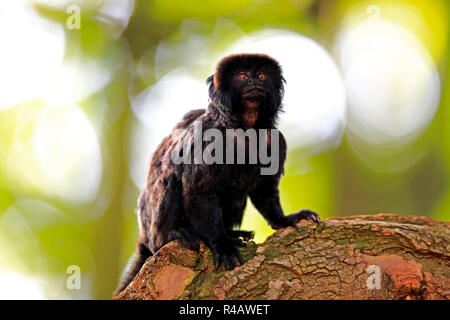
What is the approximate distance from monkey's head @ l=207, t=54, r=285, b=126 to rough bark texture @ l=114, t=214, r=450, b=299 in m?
1.28

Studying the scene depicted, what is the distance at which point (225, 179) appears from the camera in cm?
395

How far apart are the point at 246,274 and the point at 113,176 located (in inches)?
245

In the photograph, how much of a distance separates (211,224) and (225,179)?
44 centimetres

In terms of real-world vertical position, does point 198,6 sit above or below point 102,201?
above

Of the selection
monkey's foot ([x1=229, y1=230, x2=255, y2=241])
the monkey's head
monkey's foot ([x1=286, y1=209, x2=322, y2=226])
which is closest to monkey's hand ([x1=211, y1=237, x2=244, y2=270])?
monkey's foot ([x1=229, y1=230, x2=255, y2=241])

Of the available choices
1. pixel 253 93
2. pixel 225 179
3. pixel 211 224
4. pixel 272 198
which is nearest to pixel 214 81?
pixel 253 93

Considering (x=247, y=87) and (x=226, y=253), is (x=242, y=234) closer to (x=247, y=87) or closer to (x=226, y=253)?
(x=226, y=253)

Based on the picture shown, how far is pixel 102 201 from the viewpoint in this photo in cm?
902

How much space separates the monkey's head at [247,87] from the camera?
161 inches

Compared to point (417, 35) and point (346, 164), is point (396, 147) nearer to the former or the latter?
point (346, 164)

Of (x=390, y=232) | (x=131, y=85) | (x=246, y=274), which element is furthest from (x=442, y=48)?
(x=246, y=274)

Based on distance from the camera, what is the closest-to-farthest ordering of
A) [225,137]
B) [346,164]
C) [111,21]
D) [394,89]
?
[225,137], [346,164], [111,21], [394,89]

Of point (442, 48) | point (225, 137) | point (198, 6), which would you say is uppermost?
point (198, 6)

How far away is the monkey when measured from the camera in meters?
3.90
